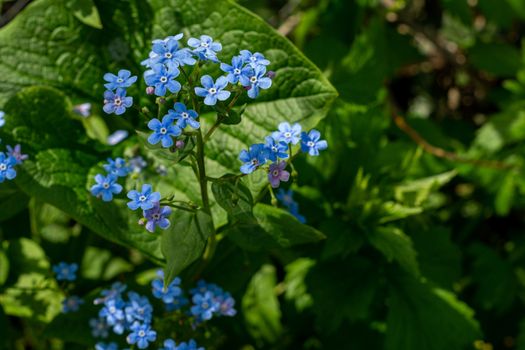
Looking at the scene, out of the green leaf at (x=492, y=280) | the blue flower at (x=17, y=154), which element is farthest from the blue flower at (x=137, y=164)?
the green leaf at (x=492, y=280)

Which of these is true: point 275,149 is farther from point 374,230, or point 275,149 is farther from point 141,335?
point 374,230

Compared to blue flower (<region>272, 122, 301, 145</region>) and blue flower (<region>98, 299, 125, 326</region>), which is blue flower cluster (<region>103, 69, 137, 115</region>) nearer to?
blue flower (<region>272, 122, 301, 145</region>)

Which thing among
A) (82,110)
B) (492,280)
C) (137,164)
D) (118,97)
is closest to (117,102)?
(118,97)

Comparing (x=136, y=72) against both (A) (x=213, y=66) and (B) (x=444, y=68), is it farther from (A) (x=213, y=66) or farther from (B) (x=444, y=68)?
(B) (x=444, y=68)

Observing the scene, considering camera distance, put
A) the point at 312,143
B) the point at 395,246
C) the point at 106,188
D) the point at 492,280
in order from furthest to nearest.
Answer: the point at 492,280 → the point at 395,246 → the point at 106,188 → the point at 312,143

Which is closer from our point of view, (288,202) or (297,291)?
(288,202)

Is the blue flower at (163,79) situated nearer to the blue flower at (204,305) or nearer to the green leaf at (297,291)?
the blue flower at (204,305)

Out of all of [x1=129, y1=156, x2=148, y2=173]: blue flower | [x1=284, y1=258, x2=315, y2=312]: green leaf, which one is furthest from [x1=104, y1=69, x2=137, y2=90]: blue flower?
[x1=284, y1=258, x2=315, y2=312]: green leaf

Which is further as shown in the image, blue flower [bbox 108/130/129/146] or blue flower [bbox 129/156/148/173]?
blue flower [bbox 108/130/129/146]
